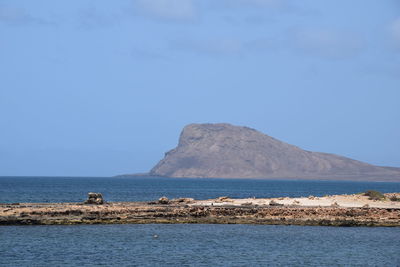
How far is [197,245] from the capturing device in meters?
42.6

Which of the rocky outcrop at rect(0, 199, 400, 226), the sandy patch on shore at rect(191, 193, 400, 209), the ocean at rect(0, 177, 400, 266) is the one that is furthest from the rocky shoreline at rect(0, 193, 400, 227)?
the sandy patch on shore at rect(191, 193, 400, 209)

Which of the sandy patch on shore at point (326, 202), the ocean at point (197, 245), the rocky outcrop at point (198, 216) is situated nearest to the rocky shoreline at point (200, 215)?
the rocky outcrop at point (198, 216)

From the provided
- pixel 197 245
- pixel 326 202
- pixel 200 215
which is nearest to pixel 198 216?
pixel 200 215

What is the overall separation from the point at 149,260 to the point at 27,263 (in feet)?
21.8

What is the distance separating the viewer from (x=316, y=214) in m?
57.8

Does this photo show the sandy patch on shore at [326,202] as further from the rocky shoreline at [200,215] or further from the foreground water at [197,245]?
the foreground water at [197,245]

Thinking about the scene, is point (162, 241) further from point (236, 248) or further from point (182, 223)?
point (182, 223)

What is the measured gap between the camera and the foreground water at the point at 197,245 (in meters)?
36.8

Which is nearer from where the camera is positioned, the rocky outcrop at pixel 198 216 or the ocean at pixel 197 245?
the ocean at pixel 197 245

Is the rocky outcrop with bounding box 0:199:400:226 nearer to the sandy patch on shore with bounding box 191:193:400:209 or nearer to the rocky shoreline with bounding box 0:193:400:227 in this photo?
the rocky shoreline with bounding box 0:193:400:227

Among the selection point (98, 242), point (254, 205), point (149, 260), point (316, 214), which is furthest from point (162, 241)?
point (254, 205)

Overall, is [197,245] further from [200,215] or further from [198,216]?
[200,215]

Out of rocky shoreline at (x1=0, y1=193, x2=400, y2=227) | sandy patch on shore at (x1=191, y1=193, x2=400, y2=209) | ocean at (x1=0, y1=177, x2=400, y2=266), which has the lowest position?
ocean at (x1=0, y1=177, x2=400, y2=266)

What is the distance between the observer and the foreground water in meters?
36.8
